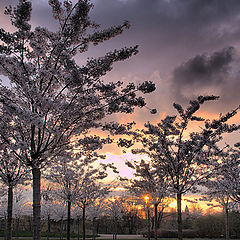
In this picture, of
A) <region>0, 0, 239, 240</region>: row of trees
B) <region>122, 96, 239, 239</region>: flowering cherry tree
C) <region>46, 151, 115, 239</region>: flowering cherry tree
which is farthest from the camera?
<region>46, 151, 115, 239</region>: flowering cherry tree

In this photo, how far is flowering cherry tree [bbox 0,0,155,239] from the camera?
6.56 meters

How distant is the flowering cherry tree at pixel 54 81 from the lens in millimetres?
6562

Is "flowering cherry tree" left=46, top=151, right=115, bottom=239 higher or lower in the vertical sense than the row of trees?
lower

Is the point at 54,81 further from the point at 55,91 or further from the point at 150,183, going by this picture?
the point at 150,183

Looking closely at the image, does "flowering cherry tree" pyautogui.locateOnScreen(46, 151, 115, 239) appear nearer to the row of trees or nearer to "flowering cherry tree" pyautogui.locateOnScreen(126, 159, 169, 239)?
"flowering cherry tree" pyautogui.locateOnScreen(126, 159, 169, 239)

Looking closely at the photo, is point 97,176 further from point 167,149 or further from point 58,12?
point 58,12

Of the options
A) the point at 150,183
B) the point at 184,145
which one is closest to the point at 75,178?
the point at 150,183

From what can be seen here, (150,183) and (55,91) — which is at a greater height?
(55,91)

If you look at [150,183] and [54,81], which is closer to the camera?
[54,81]

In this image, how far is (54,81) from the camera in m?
7.44

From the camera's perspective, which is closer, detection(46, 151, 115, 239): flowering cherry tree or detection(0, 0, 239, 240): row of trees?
detection(0, 0, 239, 240): row of trees

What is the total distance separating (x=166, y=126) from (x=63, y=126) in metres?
5.72

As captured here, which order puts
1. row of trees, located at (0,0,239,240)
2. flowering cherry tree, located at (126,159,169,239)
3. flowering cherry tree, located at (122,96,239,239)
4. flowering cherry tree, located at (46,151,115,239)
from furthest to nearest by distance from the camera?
flowering cherry tree, located at (46,151,115,239)
flowering cherry tree, located at (126,159,169,239)
flowering cherry tree, located at (122,96,239,239)
row of trees, located at (0,0,239,240)

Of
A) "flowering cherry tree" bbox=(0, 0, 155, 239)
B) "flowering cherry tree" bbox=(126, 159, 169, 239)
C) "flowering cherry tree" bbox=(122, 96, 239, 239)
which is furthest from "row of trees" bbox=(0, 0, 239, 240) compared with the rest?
"flowering cherry tree" bbox=(126, 159, 169, 239)
